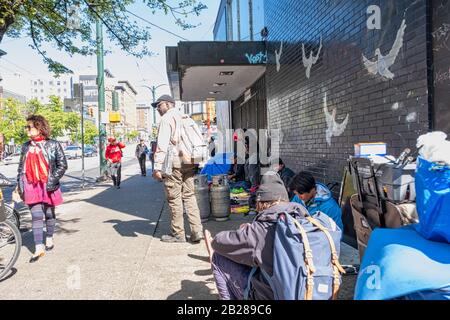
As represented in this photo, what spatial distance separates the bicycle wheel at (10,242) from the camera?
13.9 ft

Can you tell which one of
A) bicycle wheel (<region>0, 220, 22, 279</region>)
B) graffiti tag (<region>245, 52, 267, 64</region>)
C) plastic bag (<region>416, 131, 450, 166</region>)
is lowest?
bicycle wheel (<region>0, 220, 22, 279</region>)

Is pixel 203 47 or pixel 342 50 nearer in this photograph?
pixel 342 50

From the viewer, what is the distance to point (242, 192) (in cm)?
897

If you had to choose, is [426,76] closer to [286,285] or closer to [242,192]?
[286,285]

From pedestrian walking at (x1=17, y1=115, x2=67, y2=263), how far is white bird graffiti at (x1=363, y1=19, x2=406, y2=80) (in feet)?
12.9

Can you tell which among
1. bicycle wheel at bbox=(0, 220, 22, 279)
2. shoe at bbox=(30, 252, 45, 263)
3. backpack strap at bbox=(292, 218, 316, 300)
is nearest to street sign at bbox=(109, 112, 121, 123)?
shoe at bbox=(30, 252, 45, 263)

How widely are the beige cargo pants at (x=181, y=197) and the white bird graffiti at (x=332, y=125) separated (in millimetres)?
2144

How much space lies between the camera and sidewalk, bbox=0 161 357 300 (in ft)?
12.4

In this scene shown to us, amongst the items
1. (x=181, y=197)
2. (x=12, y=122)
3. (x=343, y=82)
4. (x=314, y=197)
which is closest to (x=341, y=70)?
(x=343, y=82)

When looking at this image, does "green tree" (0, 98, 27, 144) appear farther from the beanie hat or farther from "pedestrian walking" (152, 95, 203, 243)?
the beanie hat

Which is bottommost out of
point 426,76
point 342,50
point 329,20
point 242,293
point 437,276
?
point 242,293

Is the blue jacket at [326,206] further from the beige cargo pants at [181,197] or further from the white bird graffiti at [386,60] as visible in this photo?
the beige cargo pants at [181,197]

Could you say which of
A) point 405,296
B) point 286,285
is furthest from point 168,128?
Result: point 405,296

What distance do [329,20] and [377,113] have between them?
2.08m
